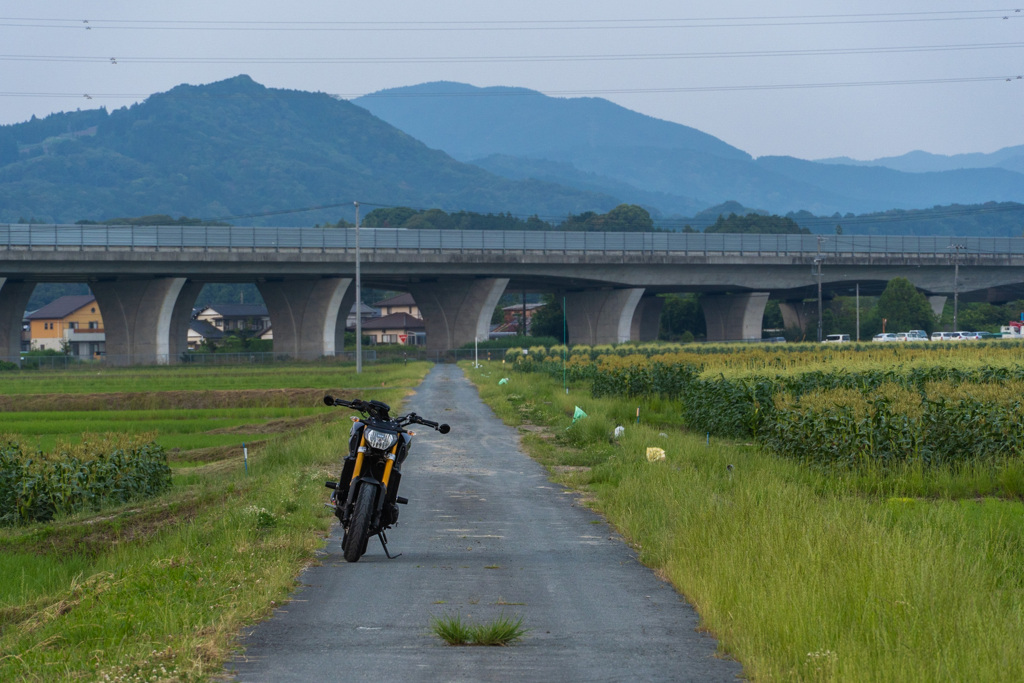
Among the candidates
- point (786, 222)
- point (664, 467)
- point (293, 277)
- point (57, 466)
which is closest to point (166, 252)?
point (293, 277)

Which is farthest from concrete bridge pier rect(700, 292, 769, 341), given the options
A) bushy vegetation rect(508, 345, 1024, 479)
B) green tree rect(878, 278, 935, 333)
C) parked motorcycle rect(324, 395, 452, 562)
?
parked motorcycle rect(324, 395, 452, 562)

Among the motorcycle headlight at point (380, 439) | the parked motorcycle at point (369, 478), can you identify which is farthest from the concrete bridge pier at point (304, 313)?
the motorcycle headlight at point (380, 439)

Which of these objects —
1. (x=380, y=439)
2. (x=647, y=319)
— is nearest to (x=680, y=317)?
(x=647, y=319)

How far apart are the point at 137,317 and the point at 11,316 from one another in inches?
390

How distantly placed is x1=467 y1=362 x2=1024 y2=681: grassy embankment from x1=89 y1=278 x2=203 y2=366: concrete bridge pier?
72.9 metres

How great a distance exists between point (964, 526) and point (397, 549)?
20.4 ft

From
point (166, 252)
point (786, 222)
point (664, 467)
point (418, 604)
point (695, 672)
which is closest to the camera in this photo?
point (695, 672)

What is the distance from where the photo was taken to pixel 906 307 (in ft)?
314

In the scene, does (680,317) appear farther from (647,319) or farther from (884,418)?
(884,418)

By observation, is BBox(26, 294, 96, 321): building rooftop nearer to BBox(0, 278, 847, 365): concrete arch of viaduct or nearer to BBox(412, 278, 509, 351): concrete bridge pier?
BBox(0, 278, 847, 365): concrete arch of viaduct

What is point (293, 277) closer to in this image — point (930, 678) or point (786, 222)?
point (930, 678)

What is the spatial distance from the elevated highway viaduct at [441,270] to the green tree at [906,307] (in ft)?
4.71

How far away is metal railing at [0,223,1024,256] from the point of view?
73.3 m

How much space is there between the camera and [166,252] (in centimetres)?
7462
